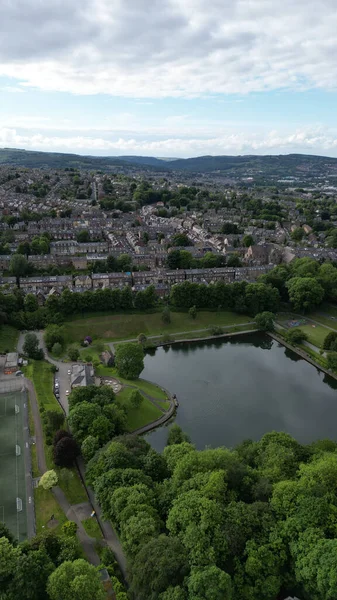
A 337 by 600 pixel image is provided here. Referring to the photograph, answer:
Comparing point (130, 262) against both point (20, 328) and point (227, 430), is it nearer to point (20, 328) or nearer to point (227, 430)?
point (20, 328)

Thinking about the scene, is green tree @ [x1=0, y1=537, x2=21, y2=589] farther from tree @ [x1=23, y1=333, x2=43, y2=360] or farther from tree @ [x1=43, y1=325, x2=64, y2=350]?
tree @ [x1=43, y1=325, x2=64, y2=350]

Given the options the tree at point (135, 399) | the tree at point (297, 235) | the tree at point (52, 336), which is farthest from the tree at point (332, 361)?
the tree at point (297, 235)

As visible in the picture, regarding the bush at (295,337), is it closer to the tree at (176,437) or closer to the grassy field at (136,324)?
the grassy field at (136,324)

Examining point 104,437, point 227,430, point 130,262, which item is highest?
point 130,262

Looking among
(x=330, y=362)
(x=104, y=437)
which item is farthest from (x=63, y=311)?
(x=330, y=362)

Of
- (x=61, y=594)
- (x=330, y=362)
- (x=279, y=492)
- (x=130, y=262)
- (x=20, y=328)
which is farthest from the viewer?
(x=130, y=262)

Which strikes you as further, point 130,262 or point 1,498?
point 130,262

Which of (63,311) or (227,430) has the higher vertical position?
(63,311)
